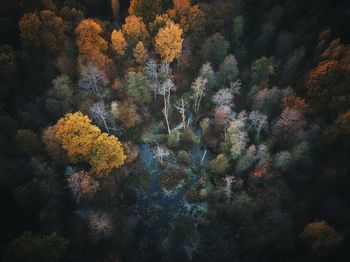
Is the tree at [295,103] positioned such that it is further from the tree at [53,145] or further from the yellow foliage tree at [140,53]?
the tree at [53,145]

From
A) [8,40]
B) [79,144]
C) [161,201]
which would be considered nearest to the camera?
[79,144]

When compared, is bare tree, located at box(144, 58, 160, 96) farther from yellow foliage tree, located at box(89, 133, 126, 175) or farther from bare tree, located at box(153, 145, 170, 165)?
yellow foliage tree, located at box(89, 133, 126, 175)

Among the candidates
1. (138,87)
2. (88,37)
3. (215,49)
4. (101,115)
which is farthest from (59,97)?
(215,49)

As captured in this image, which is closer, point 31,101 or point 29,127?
point 29,127

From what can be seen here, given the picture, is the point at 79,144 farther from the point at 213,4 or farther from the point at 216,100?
the point at 213,4

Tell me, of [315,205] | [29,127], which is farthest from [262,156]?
[29,127]

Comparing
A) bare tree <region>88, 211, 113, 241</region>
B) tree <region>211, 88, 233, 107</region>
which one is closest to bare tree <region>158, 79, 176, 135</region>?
tree <region>211, 88, 233, 107</region>

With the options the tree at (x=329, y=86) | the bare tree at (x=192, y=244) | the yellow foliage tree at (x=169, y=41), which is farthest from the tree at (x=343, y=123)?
the yellow foliage tree at (x=169, y=41)

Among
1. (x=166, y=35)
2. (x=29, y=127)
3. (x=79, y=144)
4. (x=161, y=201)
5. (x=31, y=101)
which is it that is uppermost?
(x=166, y=35)
